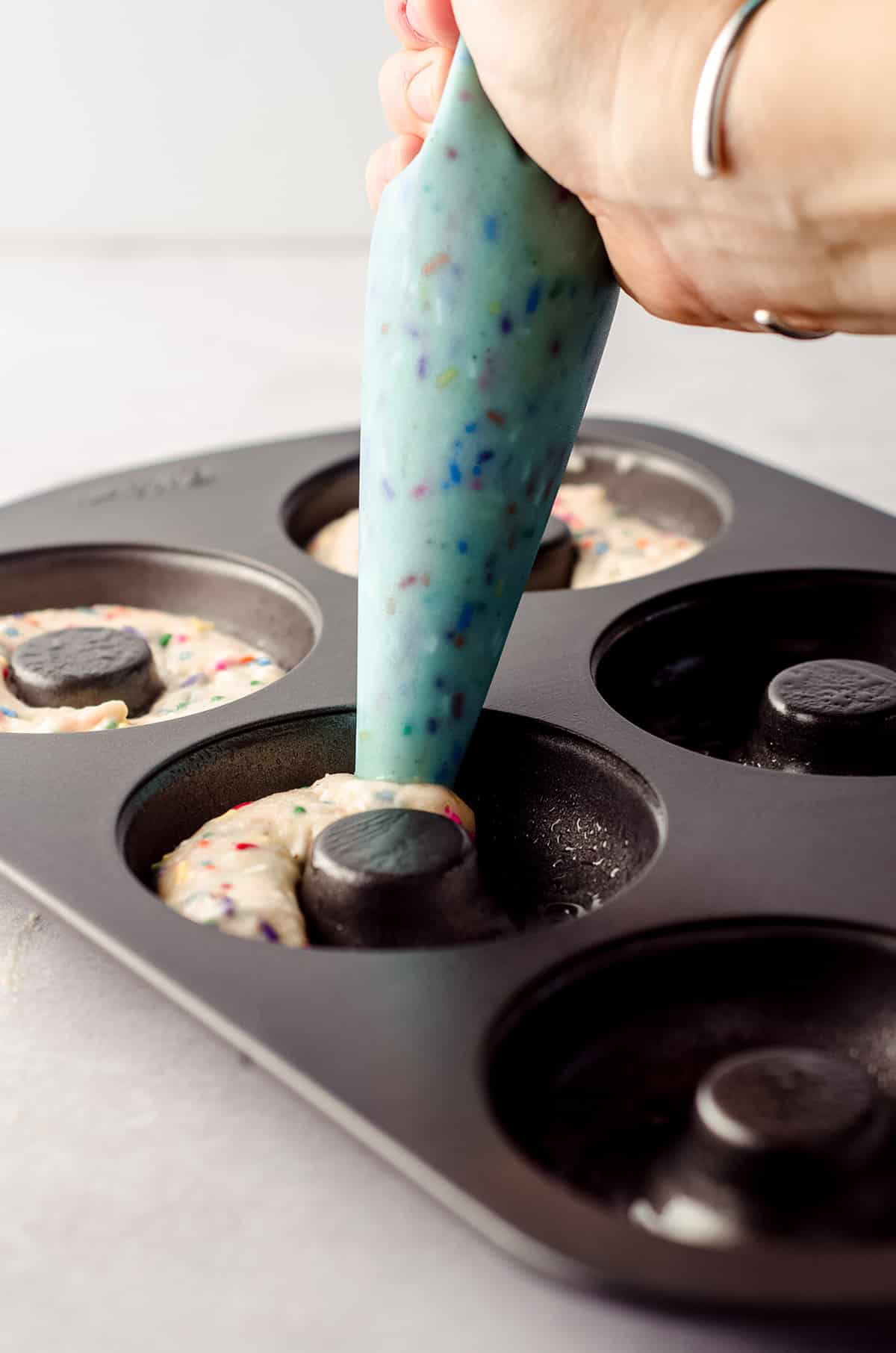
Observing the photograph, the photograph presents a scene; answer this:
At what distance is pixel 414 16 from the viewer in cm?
128

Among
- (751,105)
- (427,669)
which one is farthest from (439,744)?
(751,105)

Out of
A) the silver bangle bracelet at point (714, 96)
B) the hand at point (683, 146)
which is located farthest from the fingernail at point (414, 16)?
the silver bangle bracelet at point (714, 96)

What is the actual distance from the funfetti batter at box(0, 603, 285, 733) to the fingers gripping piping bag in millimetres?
260

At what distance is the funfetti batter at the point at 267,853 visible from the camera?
3.78 ft

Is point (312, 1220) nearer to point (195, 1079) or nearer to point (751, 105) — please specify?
point (195, 1079)

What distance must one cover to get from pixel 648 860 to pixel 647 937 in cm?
16

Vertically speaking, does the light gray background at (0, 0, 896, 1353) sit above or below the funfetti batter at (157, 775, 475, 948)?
below

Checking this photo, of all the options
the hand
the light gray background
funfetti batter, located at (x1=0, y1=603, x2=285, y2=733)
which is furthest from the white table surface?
the hand

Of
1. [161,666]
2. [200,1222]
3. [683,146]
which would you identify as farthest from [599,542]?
[200,1222]

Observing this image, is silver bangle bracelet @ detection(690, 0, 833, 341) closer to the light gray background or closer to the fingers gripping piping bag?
the fingers gripping piping bag

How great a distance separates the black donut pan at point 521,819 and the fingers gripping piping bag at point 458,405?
4.5 inches

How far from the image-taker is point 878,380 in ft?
9.34

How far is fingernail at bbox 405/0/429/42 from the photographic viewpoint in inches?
50.1

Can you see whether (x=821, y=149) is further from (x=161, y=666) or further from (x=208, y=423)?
(x=208, y=423)
